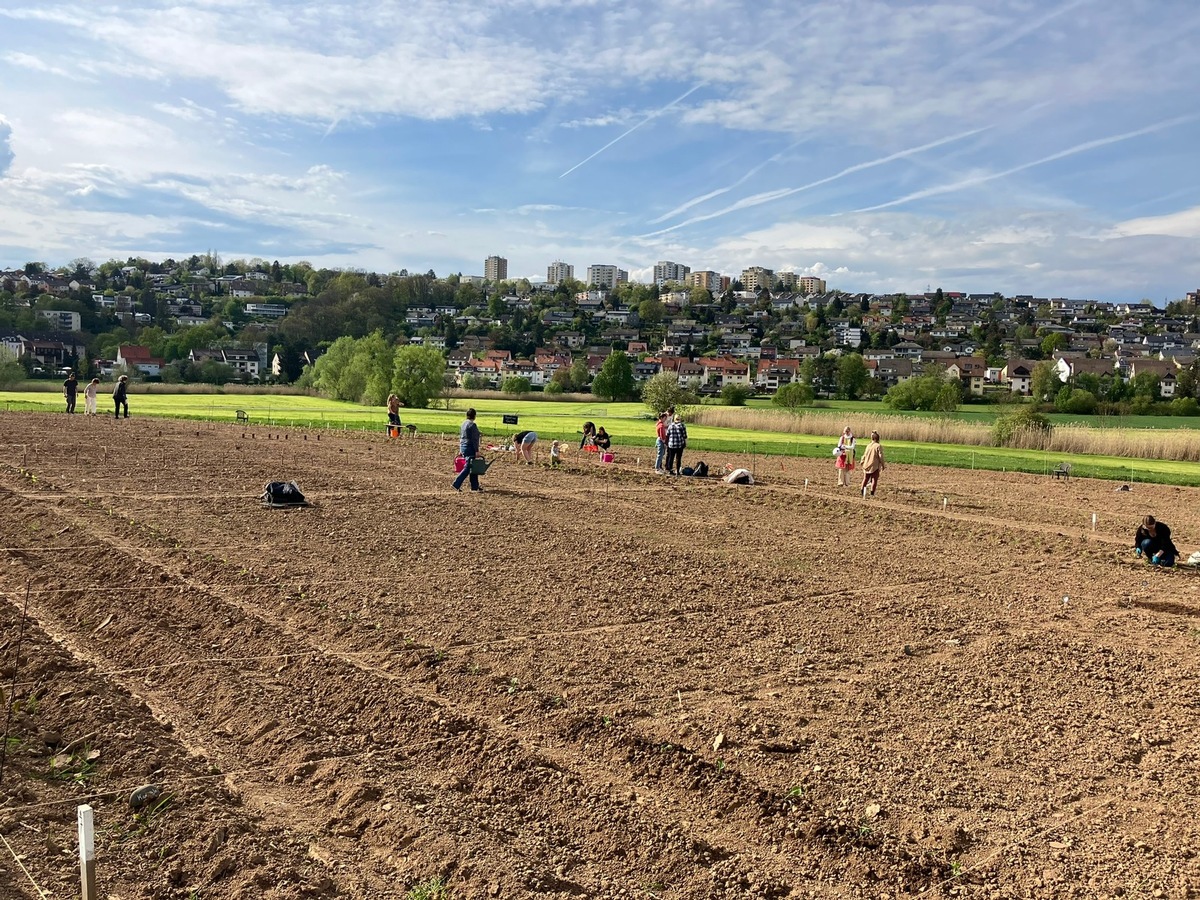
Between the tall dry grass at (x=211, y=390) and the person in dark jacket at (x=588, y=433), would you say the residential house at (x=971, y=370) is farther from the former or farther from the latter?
the person in dark jacket at (x=588, y=433)

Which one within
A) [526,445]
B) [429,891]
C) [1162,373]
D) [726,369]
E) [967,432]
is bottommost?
[429,891]

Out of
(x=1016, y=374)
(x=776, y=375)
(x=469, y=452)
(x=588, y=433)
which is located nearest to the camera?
(x=469, y=452)

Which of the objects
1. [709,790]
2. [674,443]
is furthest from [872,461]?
[709,790]

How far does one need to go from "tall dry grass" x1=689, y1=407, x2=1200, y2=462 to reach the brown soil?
99.3ft

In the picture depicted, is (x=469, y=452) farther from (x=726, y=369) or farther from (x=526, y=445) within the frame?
(x=726, y=369)

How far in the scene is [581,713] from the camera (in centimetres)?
761

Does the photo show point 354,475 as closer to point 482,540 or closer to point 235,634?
point 482,540

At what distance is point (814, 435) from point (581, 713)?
4781 cm

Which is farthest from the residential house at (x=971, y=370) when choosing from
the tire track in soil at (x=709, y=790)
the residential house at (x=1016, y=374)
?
the tire track in soil at (x=709, y=790)

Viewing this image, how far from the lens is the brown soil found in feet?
17.9

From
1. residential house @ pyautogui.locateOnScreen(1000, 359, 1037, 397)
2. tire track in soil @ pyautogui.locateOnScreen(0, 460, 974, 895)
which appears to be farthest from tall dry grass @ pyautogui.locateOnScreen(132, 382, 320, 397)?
residential house @ pyautogui.locateOnScreen(1000, 359, 1037, 397)

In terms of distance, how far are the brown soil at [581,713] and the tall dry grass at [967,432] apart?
30271mm

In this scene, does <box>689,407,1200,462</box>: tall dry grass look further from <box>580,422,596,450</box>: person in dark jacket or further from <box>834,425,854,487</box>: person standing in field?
<box>834,425,854,487</box>: person standing in field

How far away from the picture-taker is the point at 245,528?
50.8 ft
